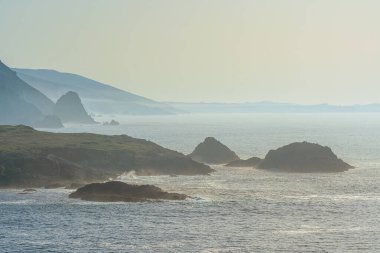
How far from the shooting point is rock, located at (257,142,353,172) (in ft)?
559

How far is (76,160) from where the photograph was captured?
542 ft

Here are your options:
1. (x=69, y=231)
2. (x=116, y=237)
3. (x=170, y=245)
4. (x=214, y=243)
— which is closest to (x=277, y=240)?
(x=214, y=243)

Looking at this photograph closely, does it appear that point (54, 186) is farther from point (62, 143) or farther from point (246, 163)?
point (246, 163)

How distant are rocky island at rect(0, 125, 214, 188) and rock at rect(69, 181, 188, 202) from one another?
18386 millimetres

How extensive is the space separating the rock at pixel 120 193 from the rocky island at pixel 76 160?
1839 centimetres

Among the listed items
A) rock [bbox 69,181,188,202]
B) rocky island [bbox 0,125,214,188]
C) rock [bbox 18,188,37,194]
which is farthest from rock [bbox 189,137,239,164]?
rock [bbox 18,188,37,194]

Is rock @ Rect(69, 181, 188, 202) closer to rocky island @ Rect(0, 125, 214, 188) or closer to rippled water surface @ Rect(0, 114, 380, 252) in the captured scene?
rippled water surface @ Rect(0, 114, 380, 252)

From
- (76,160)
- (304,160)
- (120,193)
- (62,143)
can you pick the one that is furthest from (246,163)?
(120,193)

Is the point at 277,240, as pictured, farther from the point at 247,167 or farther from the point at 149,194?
the point at 247,167

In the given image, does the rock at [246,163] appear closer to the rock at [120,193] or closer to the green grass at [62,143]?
the green grass at [62,143]

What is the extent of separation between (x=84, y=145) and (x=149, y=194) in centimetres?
5983

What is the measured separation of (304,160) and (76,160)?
59.2 metres

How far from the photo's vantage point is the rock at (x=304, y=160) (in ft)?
559

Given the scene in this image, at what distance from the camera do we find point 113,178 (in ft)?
500
